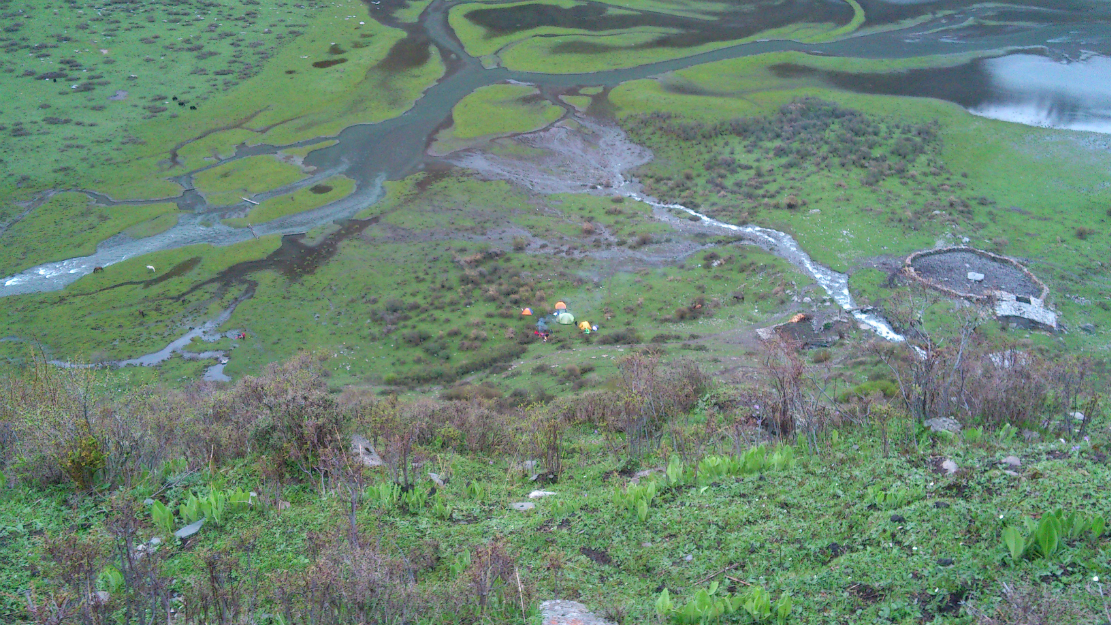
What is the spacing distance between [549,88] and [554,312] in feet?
76.2

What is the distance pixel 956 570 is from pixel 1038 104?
1889 inches

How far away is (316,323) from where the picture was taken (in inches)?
1179

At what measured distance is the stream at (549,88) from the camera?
3362 cm

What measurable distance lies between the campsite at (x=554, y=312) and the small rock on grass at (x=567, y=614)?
3 centimetres

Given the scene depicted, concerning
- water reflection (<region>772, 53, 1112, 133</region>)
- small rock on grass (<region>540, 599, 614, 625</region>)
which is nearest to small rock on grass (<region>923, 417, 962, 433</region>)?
small rock on grass (<region>540, 599, 614, 625</region>)

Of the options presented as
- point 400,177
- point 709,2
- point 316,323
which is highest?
point 709,2

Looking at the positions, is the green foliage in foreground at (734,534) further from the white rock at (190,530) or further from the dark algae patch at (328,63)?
the dark algae patch at (328,63)

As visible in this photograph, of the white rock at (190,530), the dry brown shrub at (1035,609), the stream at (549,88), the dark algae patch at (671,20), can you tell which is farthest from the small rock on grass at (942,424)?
the dark algae patch at (671,20)

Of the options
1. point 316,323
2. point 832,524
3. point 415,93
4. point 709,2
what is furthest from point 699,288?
point 709,2

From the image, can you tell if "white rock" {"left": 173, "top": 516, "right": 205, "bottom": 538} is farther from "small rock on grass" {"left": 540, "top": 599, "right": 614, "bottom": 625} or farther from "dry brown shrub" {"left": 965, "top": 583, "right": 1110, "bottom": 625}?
"dry brown shrub" {"left": 965, "top": 583, "right": 1110, "bottom": 625}

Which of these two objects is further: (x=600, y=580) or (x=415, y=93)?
(x=415, y=93)

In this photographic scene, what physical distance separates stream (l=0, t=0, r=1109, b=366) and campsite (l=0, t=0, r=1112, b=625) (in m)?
0.30

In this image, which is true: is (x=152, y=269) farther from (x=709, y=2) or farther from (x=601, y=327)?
(x=709, y=2)

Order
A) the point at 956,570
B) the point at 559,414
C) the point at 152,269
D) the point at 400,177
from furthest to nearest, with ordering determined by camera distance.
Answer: the point at 400,177
the point at 152,269
the point at 559,414
the point at 956,570
